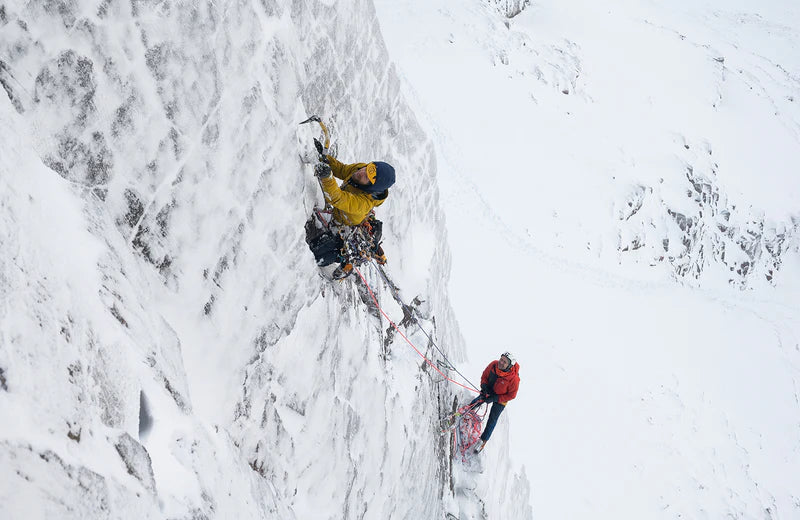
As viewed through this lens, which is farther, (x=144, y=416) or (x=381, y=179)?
(x=381, y=179)

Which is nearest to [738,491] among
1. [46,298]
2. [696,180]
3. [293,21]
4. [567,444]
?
[567,444]

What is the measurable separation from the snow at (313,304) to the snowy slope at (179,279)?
18 millimetres

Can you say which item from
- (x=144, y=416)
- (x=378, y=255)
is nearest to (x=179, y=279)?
(x=144, y=416)

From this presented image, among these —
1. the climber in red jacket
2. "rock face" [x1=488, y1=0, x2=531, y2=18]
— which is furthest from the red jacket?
"rock face" [x1=488, y1=0, x2=531, y2=18]

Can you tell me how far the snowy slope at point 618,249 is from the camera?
44.0ft

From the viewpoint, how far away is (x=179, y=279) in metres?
3.50

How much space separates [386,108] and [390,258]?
200cm

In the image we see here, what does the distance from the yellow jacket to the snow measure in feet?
0.93

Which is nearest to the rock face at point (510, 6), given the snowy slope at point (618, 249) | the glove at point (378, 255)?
the snowy slope at point (618, 249)

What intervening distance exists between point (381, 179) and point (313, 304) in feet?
4.26

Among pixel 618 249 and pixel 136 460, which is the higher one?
pixel 136 460

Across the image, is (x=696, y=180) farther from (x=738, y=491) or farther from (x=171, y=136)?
(x=171, y=136)

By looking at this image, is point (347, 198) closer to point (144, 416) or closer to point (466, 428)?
point (144, 416)

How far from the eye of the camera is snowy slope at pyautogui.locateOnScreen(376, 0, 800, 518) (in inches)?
528
